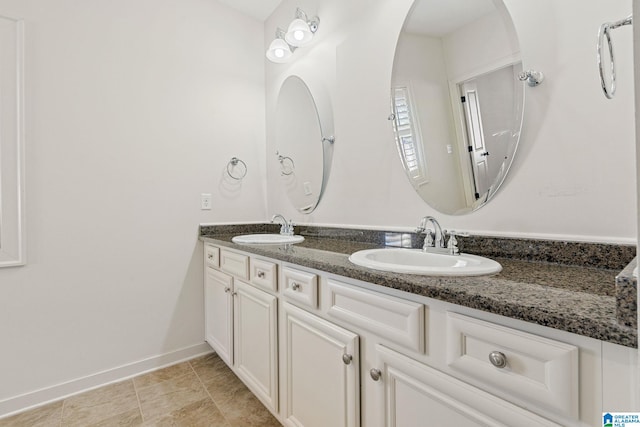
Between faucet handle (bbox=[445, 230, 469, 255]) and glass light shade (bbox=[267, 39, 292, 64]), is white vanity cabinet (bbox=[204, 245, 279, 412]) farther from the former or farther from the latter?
glass light shade (bbox=[267, 39, 292, 64])

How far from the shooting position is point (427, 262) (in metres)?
1.17

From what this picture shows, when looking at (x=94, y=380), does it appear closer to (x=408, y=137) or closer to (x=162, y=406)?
(x=162, y=406)

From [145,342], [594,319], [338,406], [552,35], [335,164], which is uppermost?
[552,35]

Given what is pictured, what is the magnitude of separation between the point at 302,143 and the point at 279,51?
0.67 m

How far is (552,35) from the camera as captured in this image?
3.21 feet

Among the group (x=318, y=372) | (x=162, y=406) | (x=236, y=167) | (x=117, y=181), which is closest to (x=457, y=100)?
(x=318, y=372)

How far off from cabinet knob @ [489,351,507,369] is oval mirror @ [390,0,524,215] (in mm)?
698

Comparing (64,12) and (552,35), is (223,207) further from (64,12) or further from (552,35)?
(552,35)

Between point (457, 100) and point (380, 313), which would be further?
point (457, 100)

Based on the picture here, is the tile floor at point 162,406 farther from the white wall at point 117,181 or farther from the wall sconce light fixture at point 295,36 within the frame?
the wall sconce light fixture at point 295,36

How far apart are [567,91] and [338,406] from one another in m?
1.25

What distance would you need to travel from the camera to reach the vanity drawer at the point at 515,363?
0.53 metres

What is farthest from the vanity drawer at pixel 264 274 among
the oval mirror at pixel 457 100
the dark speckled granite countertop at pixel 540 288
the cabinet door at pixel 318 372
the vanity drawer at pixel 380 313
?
the oval mirror at pixel 457 100

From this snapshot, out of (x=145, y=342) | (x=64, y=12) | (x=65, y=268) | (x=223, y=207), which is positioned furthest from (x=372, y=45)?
(x=145, y=342)
